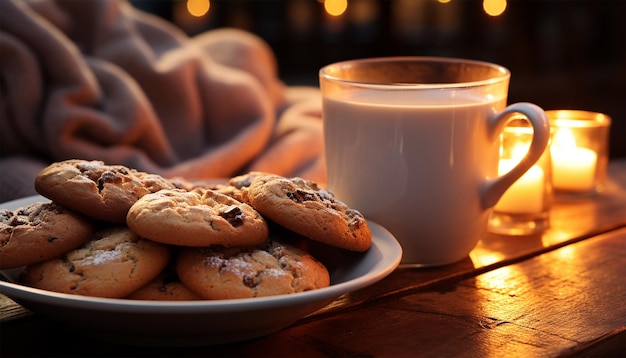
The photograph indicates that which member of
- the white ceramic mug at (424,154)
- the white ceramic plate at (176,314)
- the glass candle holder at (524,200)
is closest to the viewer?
the white ceramic plate at (176,314)

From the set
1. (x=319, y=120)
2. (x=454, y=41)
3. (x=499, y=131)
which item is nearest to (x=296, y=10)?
(x=454, y=41)

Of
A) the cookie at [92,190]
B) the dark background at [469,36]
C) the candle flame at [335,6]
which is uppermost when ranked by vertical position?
the cookie at [92,190]

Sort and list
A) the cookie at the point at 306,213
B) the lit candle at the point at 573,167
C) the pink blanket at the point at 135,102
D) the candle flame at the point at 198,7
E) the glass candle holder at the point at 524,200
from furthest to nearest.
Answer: the candle flame at the point at 198,7
the pink blanket at the point at 135,102
the lit candle at the point at 573,167
the glass candle holder at the point at 524,200
the cookie at the point at 306,213

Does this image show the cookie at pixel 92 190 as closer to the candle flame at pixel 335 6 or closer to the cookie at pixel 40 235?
the cookie at pixel 40 235

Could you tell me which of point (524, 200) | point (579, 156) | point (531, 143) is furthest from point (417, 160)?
point (579, 156)

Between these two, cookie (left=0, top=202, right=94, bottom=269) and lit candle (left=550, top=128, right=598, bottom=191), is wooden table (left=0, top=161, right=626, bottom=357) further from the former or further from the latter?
lit candle (left=550, top=128, right=598, bottom=191)

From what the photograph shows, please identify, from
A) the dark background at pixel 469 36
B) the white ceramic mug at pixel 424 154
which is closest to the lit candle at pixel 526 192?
the white ceramic mug at pixel 424 154

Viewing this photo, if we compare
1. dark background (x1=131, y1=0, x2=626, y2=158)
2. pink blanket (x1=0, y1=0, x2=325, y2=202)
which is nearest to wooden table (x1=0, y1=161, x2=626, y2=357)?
pink blanket (x1=0, y1=0, x2=325, y2=202)
